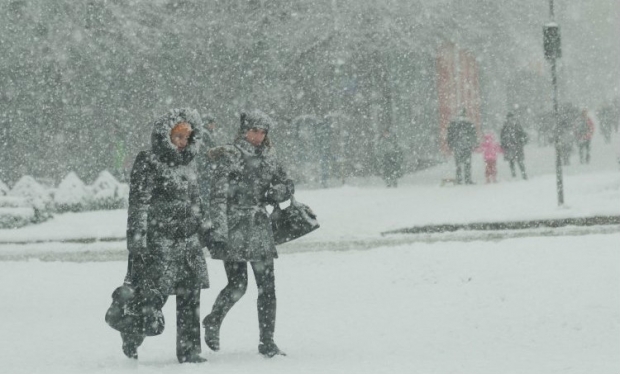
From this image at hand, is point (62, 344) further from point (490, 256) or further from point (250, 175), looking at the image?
point (490, 256)

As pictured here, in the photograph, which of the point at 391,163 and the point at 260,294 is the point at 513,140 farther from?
the point at 260,294

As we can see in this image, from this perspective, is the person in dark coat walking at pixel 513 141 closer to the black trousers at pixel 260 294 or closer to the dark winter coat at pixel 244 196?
Answer: the dark winter coat at pixel 244 196

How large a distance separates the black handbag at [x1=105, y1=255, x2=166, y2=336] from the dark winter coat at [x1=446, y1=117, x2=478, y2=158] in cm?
2112

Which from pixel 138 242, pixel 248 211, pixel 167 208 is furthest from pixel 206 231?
pixel 138 242

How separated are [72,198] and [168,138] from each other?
60.8ft

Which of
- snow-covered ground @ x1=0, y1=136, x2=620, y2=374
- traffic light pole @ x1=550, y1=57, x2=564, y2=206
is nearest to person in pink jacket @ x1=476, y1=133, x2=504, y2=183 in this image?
traffic light pole @ x1=550, y1=57, x2=564, y2=206

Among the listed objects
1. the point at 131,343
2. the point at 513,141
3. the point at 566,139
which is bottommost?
the point at 131,343

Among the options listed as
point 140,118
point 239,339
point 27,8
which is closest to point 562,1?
point 140,118

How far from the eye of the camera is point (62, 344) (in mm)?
10469

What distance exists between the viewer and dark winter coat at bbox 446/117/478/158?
2917 centimetres

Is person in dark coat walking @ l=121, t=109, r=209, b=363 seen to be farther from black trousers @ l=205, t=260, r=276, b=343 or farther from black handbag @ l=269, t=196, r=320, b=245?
black handbag @ l=269, t=196, r=320, b=245

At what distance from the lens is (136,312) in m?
8.68

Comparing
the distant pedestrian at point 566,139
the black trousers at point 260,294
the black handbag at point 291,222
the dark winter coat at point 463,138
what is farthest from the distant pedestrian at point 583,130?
the black trousers at point 260,294

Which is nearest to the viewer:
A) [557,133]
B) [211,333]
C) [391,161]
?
[211,333]
